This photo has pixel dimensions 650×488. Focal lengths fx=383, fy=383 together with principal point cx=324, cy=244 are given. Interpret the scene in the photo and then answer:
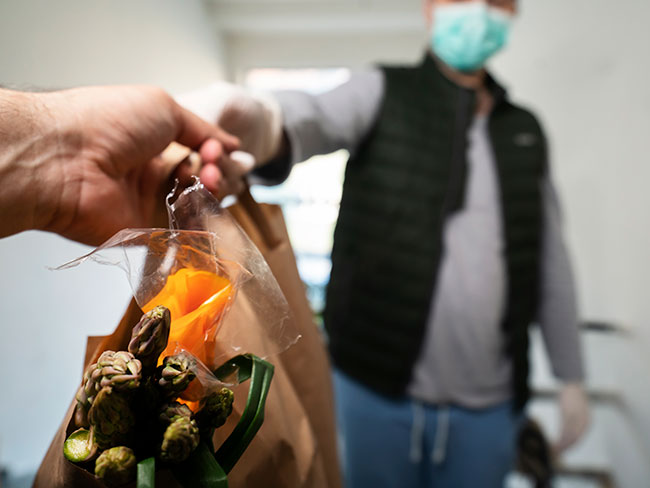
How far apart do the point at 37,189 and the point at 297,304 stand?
265 mm

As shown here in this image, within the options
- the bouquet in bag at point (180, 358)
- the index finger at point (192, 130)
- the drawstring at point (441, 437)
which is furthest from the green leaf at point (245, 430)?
the drawstring at point (441, 437)

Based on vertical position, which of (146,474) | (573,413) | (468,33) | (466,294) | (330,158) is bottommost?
(330,158)

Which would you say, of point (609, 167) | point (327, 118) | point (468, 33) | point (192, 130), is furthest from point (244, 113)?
point (609, 167)

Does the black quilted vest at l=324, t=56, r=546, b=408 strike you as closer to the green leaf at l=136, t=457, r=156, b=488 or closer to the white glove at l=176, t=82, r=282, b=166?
the white glove at l=176, t=82, r=282, b=166

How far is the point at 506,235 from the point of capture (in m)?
0.79

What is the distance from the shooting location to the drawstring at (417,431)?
2.66 feet

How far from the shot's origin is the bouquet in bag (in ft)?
0.55

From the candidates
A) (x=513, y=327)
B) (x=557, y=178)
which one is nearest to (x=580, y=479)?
(x=513, y=327)

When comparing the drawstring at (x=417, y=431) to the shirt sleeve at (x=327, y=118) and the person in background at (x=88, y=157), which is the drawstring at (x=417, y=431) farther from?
the person in background at (x=88, y=157)

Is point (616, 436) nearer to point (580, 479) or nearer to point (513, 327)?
point (580, 479)

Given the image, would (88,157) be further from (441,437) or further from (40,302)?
(441,437)

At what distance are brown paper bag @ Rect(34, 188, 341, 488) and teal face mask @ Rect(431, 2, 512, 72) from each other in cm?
67

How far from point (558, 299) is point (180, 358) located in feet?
3.00

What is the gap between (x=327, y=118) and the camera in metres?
0.71
